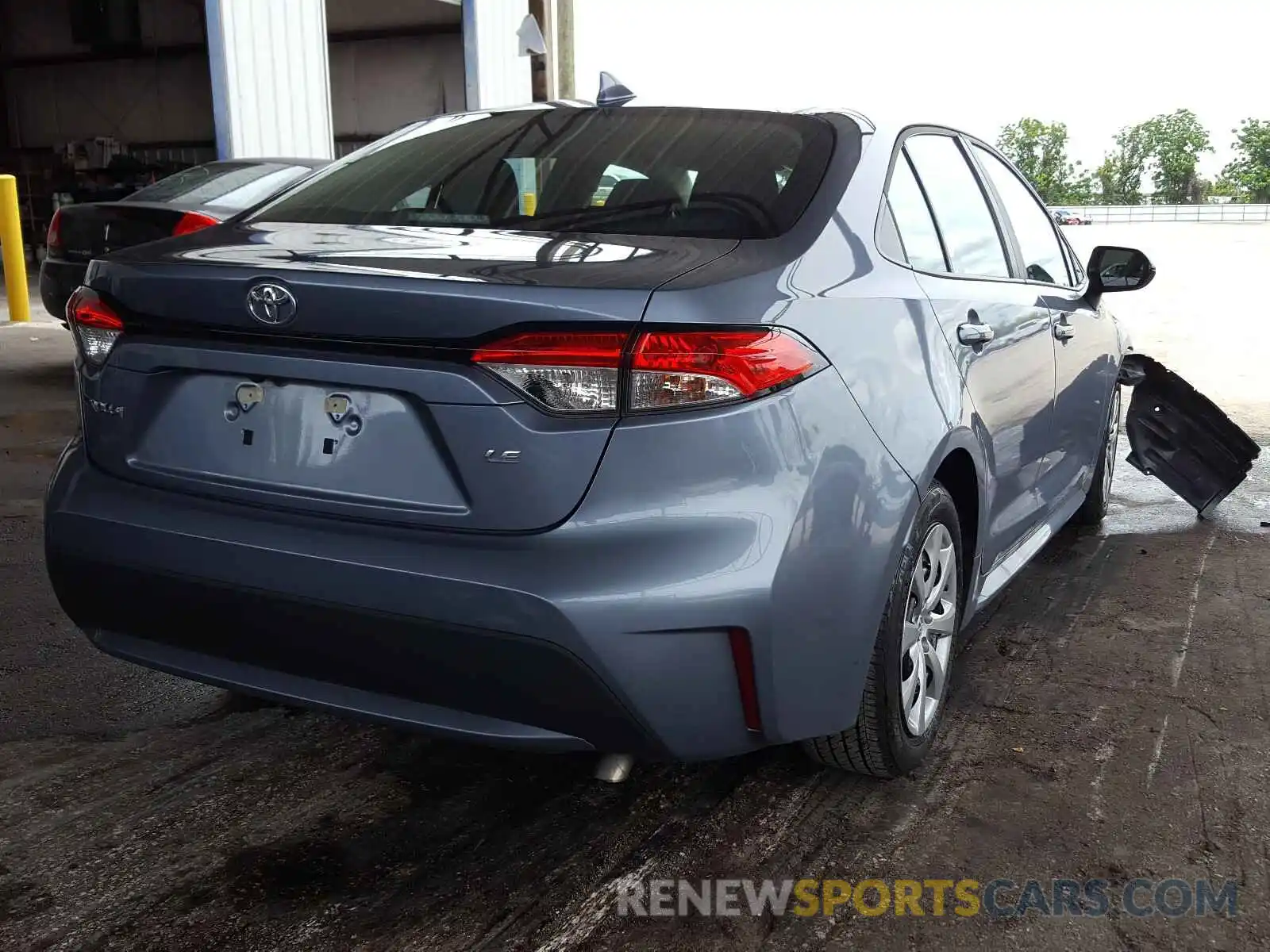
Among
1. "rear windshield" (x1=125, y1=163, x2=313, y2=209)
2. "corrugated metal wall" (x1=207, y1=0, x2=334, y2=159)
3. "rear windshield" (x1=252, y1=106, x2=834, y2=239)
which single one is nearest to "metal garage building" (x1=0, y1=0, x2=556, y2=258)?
"corrugated metal wall" (x1=207, y1=0, x2=334, y2=159)

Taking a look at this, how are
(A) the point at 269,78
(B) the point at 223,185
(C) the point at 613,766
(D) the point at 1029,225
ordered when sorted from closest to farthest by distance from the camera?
(C) the point at 613,766
(D) the point at 1029,225
(B) the point at 223,185
(A) the point at 269,78

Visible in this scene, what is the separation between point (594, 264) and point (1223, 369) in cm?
905

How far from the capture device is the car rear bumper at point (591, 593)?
198cm

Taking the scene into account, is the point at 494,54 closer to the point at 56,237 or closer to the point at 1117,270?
the point at 56,237

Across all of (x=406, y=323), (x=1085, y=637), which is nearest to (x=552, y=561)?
(x=406, y=323)

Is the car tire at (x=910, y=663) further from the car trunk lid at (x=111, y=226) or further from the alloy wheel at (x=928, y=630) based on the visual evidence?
the car trunk lid at (x=111, y=226)

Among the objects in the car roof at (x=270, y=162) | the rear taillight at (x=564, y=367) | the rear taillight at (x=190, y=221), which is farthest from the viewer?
the car roof at (x=270, y=162)

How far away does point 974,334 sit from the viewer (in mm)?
2836

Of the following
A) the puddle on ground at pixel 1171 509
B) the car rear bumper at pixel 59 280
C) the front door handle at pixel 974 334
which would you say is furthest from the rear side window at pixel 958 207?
the car rear bumper at pixel 59 280

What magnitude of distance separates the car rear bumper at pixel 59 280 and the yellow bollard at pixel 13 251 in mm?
3743

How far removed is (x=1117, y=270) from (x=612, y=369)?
285 cm

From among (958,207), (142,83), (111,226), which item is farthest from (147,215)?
(142,83)

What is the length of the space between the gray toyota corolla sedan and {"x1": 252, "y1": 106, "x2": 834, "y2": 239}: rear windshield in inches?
0.5

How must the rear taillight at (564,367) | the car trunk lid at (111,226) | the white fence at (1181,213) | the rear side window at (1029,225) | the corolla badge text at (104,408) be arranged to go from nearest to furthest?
1. the rear taillight at (564,367)
2. the corolla badge text at (104,408)
3. the rear side window at (1029,225)
4. the car trunk lid at (111,226)
5. the white fence at (1181,213)
